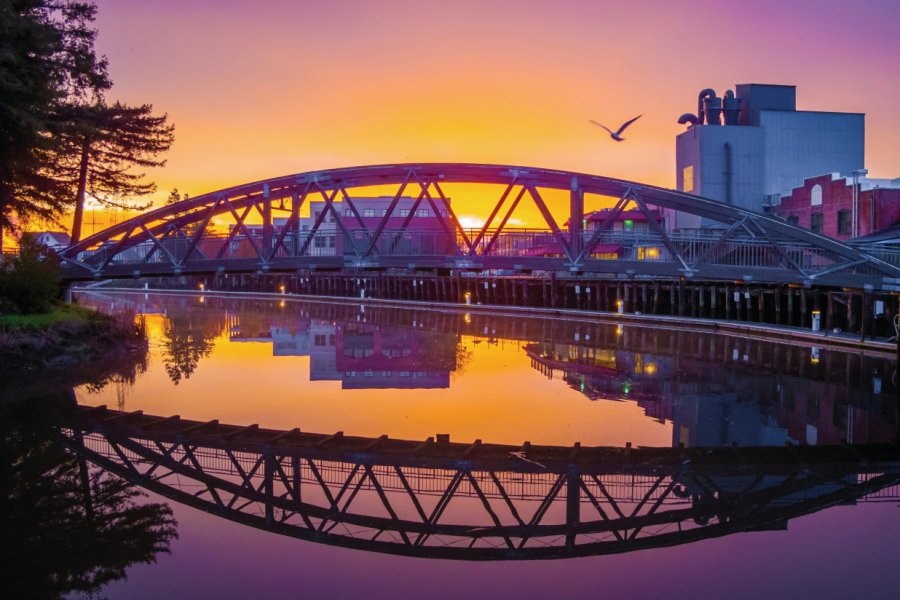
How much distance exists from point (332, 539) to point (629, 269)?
22.3 metres

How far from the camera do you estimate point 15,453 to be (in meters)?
13.9

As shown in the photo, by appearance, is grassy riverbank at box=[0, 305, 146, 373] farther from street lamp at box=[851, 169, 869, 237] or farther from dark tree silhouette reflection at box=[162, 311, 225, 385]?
street lamp at box=[851, 169, 869, 237]

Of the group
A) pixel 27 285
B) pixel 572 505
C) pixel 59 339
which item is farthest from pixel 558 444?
pixel 27 285

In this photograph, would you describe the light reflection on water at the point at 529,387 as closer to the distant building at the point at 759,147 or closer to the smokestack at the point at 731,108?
the distant building at the point at 759,147

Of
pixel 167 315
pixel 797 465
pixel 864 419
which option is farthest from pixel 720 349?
pixel 167 315

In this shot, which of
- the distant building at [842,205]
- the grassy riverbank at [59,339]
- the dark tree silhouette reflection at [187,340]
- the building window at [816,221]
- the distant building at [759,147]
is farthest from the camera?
the distant building at [759,147]

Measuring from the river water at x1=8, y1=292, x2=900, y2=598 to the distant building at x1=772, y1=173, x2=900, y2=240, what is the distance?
24.5m

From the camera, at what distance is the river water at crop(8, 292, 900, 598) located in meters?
8.59

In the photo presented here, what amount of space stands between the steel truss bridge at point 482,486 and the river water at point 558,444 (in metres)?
0.07

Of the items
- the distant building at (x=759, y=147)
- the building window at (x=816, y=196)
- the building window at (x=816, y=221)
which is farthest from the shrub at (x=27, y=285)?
the distant building at (x=759, y=147)

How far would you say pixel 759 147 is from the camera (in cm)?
6912

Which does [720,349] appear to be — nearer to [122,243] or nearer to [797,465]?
[797,465]

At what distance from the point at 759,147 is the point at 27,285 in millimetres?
59852

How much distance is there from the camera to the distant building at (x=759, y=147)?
225ft
